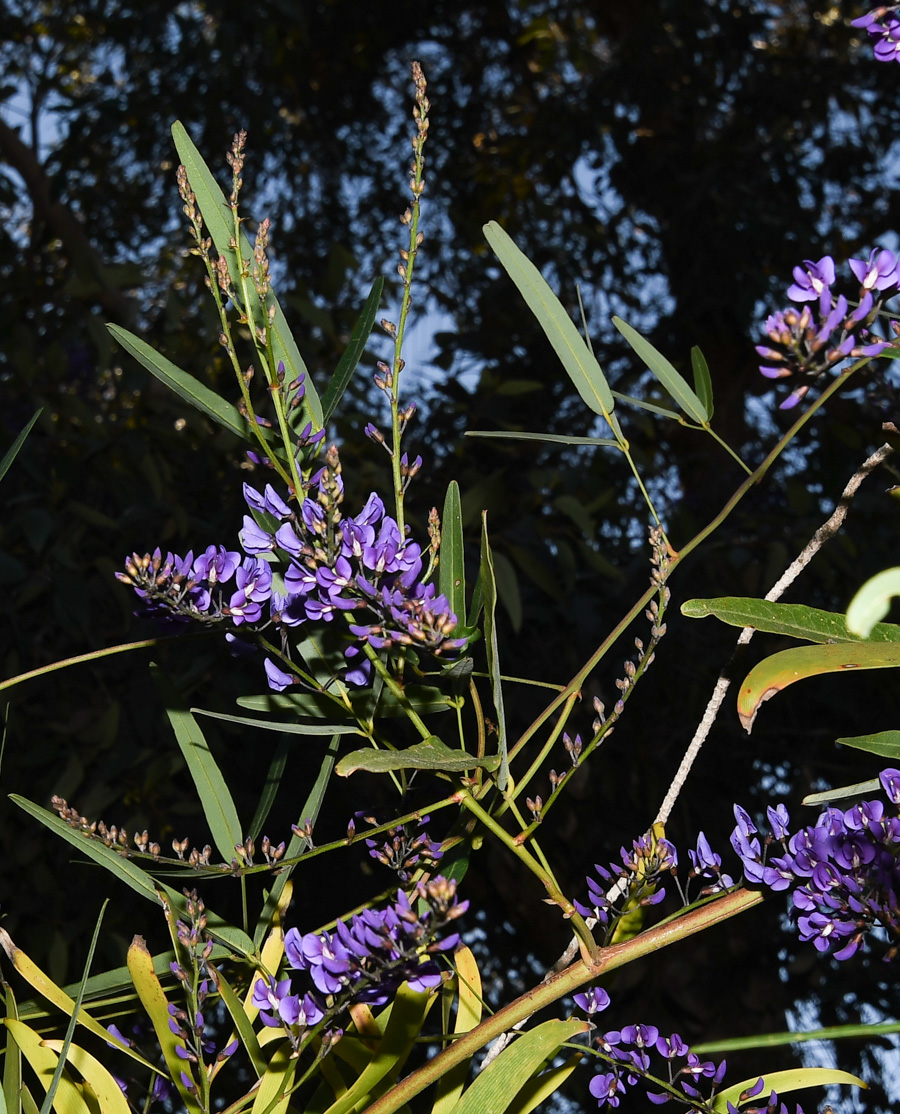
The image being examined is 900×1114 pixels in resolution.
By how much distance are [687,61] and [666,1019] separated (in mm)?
2008

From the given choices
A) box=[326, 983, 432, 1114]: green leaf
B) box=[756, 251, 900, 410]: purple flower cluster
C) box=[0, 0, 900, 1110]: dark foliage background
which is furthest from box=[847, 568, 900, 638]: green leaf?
box=[0, 0, 900, 1110]: dark foliage background

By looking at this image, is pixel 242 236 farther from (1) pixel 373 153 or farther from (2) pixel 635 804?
(1) pixel 373 153

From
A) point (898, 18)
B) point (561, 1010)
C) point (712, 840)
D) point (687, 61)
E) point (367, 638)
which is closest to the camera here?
point (367, 638)

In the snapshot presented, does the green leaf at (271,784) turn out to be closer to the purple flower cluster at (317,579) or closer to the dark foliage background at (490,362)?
the purple flower cluster at (317,579)

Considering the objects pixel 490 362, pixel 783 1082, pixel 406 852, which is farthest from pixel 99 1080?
pixel 490 362

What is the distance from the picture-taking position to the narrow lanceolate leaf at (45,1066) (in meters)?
0.30

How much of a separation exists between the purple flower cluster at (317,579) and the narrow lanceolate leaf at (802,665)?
78mm

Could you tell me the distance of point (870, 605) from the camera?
6.6 inches

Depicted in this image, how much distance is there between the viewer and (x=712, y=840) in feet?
4.20

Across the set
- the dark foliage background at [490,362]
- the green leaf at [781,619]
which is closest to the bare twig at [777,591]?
the green leaf at [781,619]

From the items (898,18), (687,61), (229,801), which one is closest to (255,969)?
(229,801)

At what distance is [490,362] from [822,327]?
1.75 metres

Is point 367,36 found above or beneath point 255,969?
above

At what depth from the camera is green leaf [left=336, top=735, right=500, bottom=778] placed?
22 cm
